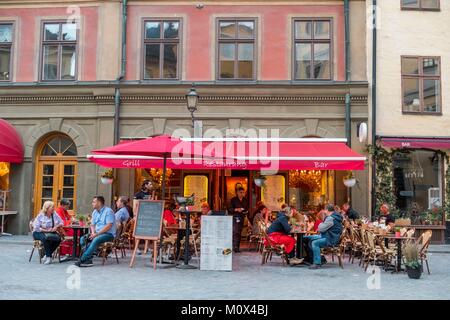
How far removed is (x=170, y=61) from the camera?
17812 millimetres

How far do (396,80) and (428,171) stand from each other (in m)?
3.06

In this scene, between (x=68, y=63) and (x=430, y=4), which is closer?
(x=430, y=4)

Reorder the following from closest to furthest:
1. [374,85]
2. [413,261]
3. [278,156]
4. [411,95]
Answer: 1. [413,261]
2. [278,156]
3. [374,85]
4. [411,95]

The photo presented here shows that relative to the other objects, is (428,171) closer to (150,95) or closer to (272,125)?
(272,125)

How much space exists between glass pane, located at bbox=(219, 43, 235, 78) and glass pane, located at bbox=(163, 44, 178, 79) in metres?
1.47

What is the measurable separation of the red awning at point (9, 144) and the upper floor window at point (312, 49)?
9157mm

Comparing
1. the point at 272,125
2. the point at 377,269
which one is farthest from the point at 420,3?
the point at 377,269

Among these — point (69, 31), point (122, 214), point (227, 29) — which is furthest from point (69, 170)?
point (227, 29)

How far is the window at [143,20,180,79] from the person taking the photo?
17.8 meters

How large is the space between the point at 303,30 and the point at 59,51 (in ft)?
26.5

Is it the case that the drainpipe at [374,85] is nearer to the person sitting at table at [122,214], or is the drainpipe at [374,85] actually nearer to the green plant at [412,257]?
the green plant at [412,257]

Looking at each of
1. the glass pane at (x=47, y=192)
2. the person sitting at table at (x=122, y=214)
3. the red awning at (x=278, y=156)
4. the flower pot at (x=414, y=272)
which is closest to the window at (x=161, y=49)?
the red awning at (x=278, y=156)

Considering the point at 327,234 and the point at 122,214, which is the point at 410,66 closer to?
the point at 327,234

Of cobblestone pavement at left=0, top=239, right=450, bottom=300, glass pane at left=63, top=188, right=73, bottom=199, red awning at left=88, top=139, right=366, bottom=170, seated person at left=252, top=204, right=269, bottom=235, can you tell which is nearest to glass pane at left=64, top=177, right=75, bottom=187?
glass pane at left=63, top=188, right=73, bottom=199
